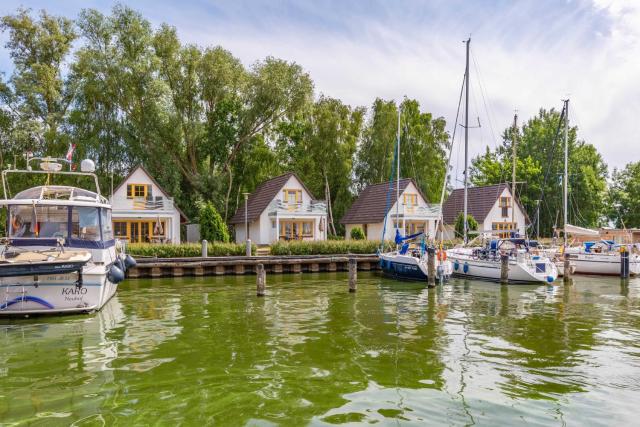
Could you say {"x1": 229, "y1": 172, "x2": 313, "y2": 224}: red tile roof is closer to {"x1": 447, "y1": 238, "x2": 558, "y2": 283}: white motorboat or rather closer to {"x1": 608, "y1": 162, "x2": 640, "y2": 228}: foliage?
{"x1": 447, "y1": 238, "x2": 558, "y2": 283}: white motorboat

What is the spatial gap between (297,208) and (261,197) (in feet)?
12.6

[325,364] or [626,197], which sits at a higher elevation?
[626,197]

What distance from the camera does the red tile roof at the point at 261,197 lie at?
4244cm

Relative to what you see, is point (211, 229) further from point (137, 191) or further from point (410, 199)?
point (410, 199)

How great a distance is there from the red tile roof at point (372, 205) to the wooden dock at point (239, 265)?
1164 cm

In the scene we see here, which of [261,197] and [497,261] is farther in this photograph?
[261,197]

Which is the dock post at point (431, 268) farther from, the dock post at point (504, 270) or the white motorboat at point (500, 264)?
the white motorboat at point (500, 264)

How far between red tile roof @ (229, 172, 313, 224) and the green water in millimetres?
22675

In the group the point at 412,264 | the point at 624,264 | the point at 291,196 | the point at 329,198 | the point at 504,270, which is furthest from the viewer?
the point at 329,198

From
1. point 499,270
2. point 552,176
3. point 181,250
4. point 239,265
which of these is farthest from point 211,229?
point 552,176

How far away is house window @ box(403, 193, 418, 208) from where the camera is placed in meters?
45.4

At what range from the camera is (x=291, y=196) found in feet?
140

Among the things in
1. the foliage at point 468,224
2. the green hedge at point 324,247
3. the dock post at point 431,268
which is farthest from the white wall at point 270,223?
the dock post at point 431,268

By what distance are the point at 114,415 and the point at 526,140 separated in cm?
6621
